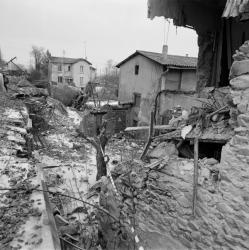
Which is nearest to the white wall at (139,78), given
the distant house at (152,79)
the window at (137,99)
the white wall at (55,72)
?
the distant house at (152,79)

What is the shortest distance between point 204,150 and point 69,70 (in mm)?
40030

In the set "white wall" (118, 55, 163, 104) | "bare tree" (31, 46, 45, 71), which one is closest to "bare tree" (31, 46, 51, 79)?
"bare tree" (31, 46, 45, 71)

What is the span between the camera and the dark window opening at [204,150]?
4633mm

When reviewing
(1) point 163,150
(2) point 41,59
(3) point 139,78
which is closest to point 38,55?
(2) point 41,59

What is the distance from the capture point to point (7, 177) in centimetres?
441

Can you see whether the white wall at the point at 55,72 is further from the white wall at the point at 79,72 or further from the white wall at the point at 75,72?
the white wall at the point at 79,72

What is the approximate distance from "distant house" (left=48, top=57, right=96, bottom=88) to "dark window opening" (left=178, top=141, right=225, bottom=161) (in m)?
37.3

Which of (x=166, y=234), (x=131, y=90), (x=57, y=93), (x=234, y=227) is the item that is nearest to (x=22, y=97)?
(x=131, y=90)

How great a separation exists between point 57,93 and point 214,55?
23236 mm

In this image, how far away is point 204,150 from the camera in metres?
4.66

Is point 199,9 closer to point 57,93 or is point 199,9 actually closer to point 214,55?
point 214,55

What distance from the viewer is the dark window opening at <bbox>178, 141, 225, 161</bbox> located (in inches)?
182

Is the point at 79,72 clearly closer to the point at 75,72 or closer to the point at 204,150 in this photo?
the point at 75,72

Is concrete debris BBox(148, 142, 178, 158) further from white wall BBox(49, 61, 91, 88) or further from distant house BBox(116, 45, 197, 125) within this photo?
white wall BBox(49, 61, 91, 88)
